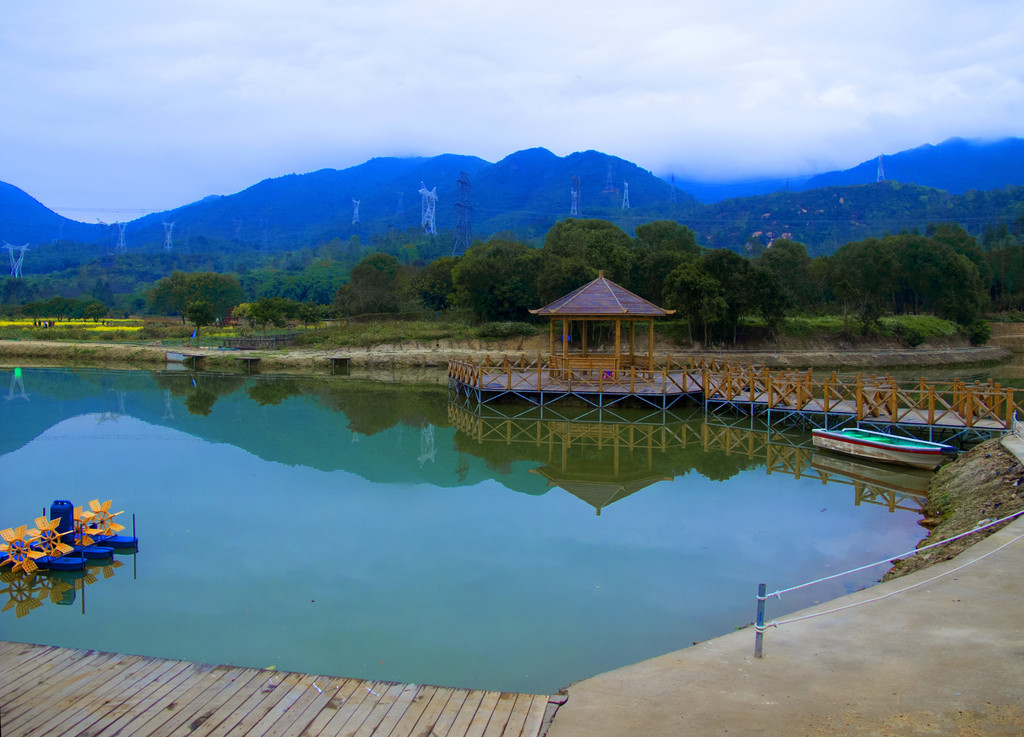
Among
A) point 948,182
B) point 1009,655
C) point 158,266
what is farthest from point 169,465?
point 948,182

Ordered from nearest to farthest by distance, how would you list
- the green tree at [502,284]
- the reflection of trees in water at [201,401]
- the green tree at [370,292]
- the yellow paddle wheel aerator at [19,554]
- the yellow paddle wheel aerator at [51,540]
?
the yellow paddle wheel aerator at [19,554] < the yellow paddle wheel aerator at [51,540] < the reflection of trees in water at [201,401] < the green tree at [502,284] < the green tree at [370,292]

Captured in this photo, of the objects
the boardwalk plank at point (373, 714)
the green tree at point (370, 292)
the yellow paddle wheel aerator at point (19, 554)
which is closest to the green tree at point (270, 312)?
the green tree at point (370, 292)

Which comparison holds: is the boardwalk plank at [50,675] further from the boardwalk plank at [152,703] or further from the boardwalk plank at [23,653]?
the boardwalk plank at [152,703]

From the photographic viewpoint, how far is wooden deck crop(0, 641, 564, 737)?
4.61m

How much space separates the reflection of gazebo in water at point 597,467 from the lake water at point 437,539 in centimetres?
8

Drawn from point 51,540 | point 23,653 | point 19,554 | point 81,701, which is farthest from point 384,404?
point 81,701

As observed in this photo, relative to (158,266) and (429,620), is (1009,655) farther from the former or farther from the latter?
(158,266)

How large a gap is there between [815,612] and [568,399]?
16.9m

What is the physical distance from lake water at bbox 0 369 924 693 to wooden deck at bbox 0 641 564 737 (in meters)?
1.25

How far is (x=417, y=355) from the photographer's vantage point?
35.7m

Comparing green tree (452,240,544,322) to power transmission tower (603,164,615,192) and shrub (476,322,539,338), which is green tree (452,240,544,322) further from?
power transmission tower (603,164,615,192)

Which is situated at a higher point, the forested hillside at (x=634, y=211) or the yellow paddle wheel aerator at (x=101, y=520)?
the forested hillside at (x=634, y=211)

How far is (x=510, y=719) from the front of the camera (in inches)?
185

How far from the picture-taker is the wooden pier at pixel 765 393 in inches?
615
